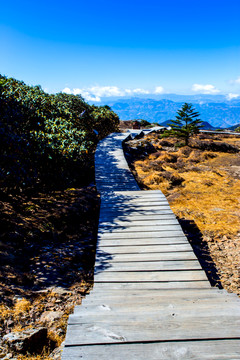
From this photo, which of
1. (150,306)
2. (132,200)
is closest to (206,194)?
(132,200)

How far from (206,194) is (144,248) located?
21.3 feet

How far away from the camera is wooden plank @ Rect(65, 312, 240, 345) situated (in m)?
2.47

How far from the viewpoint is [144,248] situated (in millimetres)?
4871

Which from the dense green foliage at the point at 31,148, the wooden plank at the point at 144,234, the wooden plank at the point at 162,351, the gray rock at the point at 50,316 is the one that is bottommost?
the gray rock at the point at 50,316

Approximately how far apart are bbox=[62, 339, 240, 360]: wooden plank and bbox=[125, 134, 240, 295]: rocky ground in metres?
2.67

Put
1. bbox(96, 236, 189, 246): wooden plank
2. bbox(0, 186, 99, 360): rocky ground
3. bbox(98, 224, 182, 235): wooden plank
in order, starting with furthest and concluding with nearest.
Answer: bbox(98, 224, 182, 235): wooden plank, bbox(96, 236, 189, 246): wooden plank, bbox(0, 186, 99, 360): rocky ground

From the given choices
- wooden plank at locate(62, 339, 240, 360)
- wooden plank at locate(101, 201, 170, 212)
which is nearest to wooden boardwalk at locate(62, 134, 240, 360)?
wooden plank at locate(62, 339, 240, 360)

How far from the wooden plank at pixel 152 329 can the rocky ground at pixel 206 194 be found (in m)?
2.40

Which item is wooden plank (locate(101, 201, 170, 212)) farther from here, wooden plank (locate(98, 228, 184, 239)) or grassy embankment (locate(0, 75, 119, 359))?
wooden plank (locate(98, 228, 184, 239))

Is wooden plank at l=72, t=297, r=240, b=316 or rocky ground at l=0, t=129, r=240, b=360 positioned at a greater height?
wooden plank at l=72, t=297, r=240, b=316

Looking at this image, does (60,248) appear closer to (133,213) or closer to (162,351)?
(133,213)

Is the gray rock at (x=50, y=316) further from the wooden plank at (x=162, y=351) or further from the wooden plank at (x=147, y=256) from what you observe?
the wooden plank at (x=162, y=351)

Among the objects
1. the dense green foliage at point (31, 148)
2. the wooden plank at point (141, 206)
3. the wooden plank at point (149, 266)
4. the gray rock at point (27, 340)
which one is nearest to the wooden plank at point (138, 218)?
the wooden plank at point (141, 206)

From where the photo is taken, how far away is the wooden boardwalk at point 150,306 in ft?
7.74
